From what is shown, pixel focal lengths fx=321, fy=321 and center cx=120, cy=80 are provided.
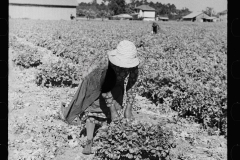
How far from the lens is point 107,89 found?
3.58 m

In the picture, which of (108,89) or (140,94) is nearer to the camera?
(108,89)

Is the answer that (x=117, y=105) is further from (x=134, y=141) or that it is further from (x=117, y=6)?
(x=117, y=6)

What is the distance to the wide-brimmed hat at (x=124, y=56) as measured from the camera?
335 cm

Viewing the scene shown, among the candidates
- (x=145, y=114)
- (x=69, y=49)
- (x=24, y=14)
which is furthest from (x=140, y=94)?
(x=24, y=14)

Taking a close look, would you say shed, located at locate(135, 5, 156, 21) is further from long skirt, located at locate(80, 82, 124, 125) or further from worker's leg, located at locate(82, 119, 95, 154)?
worker's leg, located at locate(82, 119, 95, 154)

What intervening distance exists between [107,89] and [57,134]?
3.91 ft

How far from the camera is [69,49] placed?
36.8 ft

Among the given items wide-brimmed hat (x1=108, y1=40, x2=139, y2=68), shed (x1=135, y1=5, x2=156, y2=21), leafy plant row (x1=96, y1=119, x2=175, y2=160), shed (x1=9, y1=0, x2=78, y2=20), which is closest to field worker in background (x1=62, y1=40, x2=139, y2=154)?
wide-brimmed hat (x1=108, y1=40, x2=139, y2=68)

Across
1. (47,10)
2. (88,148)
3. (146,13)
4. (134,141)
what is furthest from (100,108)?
(146,13)

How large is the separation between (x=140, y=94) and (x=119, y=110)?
2577 mm

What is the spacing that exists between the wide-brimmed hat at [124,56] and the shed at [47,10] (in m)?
40.6

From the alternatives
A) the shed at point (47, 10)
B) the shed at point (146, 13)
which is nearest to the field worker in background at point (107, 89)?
the shed at point (47, 10)

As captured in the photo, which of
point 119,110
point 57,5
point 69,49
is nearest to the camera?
point 119,110
